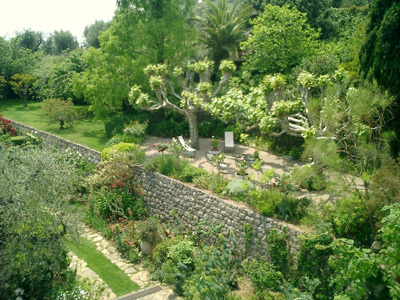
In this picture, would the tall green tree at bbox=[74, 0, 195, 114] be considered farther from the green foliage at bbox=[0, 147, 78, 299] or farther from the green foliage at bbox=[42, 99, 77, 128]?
the green foliage at bbox=[0, 147, 78, 299]

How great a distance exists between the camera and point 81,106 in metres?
28.7

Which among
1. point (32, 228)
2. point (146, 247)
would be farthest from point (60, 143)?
point (32, 228)

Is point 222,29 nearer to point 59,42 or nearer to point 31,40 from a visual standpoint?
point 31,40

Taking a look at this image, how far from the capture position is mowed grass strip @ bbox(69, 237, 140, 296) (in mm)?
11469

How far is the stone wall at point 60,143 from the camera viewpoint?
59.7 ft

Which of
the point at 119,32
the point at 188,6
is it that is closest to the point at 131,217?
the point at 119,32

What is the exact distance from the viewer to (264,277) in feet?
33.6

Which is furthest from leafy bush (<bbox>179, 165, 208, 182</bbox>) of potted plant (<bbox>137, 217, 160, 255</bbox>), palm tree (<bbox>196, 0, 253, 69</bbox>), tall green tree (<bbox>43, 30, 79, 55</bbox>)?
tall green tree (<bbox>43, 30, 79, 55</bbox>)

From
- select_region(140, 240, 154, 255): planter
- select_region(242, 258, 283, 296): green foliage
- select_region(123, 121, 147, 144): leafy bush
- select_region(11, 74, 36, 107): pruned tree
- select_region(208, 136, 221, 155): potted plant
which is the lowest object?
select_region(140, 240, 154, 255): planter

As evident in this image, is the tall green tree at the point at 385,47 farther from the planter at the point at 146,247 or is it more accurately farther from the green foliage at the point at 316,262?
the planter at the point at 146,247

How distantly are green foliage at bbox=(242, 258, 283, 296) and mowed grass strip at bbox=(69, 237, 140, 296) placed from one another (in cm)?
379

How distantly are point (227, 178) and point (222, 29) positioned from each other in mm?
14442

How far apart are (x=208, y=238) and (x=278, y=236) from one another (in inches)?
123

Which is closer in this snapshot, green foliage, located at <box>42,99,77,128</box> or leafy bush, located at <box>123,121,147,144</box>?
leafy bush, located at <box>123,121,147,144</box>
